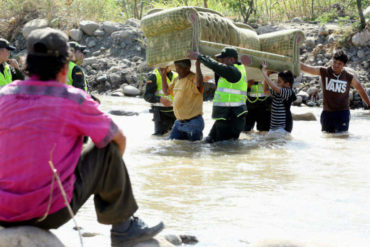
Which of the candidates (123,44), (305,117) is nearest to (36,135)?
(305,117)

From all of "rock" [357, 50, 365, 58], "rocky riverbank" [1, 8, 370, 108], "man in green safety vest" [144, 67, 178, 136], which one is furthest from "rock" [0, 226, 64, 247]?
"rock" [357, 50, 365, 58]

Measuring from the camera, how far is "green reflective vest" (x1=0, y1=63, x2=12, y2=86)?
5.77 metres

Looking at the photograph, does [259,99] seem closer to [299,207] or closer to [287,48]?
[287,48]

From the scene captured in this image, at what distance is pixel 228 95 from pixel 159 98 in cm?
134

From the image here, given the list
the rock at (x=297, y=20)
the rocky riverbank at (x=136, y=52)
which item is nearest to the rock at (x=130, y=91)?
the rocky riverbank at (x=136, y=52)

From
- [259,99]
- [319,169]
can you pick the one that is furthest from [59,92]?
[259,99]

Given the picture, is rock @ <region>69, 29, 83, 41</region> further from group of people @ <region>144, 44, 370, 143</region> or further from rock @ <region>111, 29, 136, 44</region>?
group of people @ <region>144, 44, 370, 143</region>

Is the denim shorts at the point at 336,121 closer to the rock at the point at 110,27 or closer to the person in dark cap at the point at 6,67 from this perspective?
the person in dark cap at the point at 6,67

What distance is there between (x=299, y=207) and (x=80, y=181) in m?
1.90

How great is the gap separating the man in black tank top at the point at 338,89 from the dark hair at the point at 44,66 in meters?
5.69

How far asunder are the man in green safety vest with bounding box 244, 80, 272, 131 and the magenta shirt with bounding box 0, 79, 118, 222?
5.73m

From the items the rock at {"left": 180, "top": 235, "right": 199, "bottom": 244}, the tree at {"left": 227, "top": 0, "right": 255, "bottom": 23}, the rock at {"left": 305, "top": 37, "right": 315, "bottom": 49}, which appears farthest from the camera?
the tree at {"left": 227, "top": 0, "right": 255, "bottom": 23}

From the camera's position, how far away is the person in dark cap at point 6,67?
5688 millimetres

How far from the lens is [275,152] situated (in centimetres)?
638
